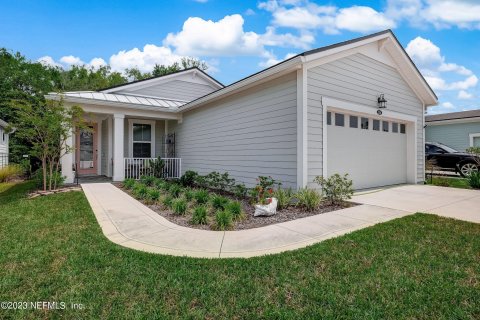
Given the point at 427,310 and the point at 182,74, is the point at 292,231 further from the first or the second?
the point at 182,74

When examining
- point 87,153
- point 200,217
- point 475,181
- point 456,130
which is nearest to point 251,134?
point 200,217

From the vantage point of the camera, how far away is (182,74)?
48.8 feet

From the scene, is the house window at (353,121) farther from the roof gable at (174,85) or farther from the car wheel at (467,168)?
the roof gable at (174,85)

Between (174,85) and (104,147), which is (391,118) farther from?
(104,147)

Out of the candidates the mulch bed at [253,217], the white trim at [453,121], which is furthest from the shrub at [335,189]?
the white trim at [453,121]

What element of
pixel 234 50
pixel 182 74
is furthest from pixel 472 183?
pixel 234 50

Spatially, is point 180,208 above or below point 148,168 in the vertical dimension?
below

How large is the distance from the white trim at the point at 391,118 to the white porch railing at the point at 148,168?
7372mm

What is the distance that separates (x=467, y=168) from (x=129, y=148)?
15.8m

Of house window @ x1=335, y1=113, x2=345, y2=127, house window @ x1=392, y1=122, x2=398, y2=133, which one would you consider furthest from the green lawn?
house window @ x1=392, y1=122, x2=398, y2=133

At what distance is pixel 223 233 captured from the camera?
4.27 meters

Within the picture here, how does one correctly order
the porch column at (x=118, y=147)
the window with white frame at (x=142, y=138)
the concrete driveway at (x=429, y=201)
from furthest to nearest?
the window with white frame at (x=142, y=138), the porch column at (x=118, y=147), the concrete driveway at (x=429, y=201)

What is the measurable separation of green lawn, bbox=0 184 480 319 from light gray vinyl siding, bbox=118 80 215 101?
1106 centimetres

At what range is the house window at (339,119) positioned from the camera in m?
7.54
